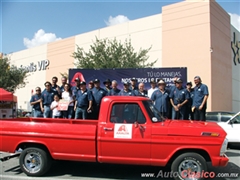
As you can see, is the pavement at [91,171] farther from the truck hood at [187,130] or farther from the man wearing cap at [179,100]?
the man wearing cap at [179,100]

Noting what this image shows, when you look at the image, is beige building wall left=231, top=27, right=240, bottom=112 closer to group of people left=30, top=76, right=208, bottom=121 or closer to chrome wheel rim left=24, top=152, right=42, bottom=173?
group of people left=30, top=76, right=208, bottom=121

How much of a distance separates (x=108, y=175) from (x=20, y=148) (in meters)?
2.13

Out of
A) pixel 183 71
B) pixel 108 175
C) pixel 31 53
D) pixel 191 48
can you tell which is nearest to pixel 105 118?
pixel 108 175

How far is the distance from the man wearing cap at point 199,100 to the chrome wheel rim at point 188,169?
3109mm

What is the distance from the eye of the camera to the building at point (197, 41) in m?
22.2

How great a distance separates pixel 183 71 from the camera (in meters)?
10.0

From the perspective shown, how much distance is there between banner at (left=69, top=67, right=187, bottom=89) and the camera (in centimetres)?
1005

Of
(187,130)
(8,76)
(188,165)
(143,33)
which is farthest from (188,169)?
(8,76)

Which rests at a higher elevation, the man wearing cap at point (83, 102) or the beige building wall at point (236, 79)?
the beige building wall at point (236, 79)

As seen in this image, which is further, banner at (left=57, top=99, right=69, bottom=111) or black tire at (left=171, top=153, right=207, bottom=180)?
banner at (left=57, top=99, right=69, bottom=111)

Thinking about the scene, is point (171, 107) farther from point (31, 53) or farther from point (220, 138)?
point (31, 53)

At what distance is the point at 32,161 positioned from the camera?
5.30m

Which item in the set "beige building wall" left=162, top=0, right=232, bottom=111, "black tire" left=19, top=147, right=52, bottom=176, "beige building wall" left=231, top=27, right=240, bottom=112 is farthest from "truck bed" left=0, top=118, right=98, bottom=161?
"beige building wall" left=231, top=27, right=240, bottom=112

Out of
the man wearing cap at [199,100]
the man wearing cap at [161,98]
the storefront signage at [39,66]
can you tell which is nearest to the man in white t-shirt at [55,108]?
the man wearing cap at [161,98]
